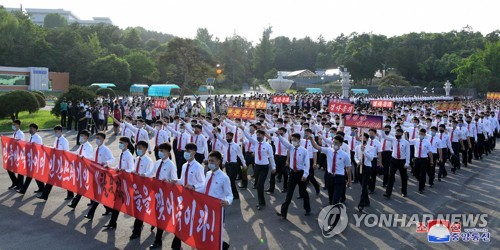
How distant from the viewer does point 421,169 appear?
1270cm

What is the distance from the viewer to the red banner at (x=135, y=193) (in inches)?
273

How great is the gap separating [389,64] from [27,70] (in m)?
58.9

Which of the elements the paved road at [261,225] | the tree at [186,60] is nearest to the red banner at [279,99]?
the paved road at [261,225]

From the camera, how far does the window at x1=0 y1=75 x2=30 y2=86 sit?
190 feet

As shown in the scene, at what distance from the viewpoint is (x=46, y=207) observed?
34.1ft

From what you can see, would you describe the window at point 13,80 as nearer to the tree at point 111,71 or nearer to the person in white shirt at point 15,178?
the tree at point 111,71

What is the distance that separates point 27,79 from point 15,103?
124ft

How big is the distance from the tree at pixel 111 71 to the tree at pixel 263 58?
40160 mm

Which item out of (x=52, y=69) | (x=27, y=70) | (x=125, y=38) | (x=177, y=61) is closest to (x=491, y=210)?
(x=177, y=61)

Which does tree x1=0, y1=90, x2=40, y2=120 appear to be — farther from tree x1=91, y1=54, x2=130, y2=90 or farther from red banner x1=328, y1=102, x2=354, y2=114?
tree x1=91, y1=54, x2=130, y2=90

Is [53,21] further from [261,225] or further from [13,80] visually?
[261,225]

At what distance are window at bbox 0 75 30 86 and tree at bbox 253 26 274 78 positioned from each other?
55.8 meters

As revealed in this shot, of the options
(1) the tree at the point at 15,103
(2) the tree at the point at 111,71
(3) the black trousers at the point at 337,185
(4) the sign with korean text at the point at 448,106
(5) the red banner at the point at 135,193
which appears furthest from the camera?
(2) the tree at the point at 111,71

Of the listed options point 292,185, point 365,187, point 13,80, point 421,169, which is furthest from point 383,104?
point 13,80
